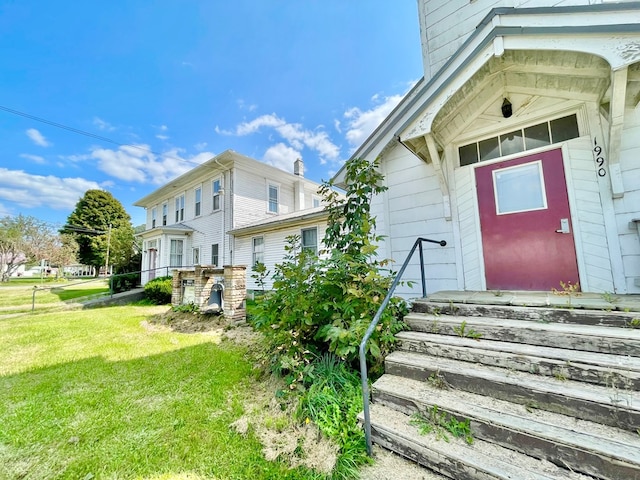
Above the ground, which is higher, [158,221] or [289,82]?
[289,82]

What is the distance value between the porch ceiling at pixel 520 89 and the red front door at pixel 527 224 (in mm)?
668

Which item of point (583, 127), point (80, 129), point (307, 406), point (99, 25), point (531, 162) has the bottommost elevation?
point (307, 406)

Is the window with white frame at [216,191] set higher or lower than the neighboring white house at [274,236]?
higher

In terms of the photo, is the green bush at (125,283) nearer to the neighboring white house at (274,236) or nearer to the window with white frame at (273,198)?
the neighboring white house at (274,236)

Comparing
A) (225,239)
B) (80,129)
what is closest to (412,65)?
(225,239)

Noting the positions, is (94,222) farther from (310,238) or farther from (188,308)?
(310,238)

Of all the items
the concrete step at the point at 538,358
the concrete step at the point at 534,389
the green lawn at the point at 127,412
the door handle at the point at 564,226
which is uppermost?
the door handle at the point at 564,226

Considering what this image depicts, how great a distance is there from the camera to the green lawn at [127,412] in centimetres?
187

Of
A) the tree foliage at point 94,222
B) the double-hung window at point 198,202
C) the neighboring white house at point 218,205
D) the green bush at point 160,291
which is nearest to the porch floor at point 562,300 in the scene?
the neighboring white house at point 218,205

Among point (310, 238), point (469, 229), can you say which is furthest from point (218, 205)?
point (469, 229)

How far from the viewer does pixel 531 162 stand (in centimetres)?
333

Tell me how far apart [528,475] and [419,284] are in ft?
9.17

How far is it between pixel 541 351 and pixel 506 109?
3262mm

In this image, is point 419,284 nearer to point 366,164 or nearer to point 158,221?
point 366,164
